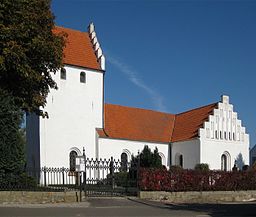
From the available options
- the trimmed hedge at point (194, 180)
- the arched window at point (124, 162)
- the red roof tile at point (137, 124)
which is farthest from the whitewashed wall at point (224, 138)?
the trimmed hedge at point (194, 180)

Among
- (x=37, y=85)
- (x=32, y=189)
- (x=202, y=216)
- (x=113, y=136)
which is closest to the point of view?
(x=202, y=216)

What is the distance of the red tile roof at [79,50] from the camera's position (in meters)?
42.3

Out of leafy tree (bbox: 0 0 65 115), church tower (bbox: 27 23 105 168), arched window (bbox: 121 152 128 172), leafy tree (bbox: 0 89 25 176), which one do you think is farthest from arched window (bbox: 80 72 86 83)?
leafy tree (bbox: 0 89 25 176)

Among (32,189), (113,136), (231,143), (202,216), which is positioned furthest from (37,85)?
(231,143)

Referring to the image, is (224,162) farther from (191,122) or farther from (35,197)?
(35,197)

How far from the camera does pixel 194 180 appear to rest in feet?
89.3

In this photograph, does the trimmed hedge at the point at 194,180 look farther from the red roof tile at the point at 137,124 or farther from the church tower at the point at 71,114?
the red roof tile at the point at 137,124

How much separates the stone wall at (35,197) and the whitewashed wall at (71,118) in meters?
17.6

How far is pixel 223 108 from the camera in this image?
159 feet

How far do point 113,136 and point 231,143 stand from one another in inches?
530

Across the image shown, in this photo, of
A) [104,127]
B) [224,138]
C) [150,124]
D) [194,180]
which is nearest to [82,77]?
[104,127]

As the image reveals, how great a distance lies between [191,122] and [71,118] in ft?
47.0

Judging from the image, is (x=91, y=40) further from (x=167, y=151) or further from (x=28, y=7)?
(x=28, y=7)

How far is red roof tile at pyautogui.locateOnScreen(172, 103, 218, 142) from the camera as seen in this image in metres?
47.4
